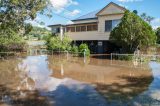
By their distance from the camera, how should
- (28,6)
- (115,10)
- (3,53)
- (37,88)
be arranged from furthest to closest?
(3,53) < (115,10) < (28,6) < (37,88)

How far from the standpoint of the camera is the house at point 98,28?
30516 millimetres

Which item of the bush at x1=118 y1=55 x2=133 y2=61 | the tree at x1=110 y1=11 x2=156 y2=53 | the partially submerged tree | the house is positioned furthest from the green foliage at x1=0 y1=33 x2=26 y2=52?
the tree at x1=110 y1=11 x2=156 y2=53

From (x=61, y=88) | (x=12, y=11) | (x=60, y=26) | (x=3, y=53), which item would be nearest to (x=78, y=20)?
(x=60, y=26)

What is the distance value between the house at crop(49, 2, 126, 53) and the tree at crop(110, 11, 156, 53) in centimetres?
452

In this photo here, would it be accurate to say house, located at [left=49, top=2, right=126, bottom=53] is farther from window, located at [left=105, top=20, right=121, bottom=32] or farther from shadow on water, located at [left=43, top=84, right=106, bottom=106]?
shadow on water, located at [left=43, top=84, right=106, bottom=106]

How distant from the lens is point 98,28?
1271 inches

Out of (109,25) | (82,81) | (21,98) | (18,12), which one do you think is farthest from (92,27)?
(21,98)

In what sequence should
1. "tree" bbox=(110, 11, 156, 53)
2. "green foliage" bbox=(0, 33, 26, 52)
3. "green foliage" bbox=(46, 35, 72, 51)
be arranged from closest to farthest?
"tree" bbox=(110, 11, 156, 53) → "green foliage" bbox=(46, 35, 72, 51) → "green foliage" bbox=(0, 33, 26, 52)

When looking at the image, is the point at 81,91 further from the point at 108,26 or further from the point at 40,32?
the point at 40,32

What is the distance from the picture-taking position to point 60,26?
130 ft

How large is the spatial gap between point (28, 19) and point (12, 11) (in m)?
1.95

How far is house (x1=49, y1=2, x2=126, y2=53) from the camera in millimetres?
30516

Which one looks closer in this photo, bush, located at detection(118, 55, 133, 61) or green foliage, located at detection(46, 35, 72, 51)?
bush, located at detection(118, 55, 133, 61)

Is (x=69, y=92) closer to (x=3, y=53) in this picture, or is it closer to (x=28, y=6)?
(x=28, y=6)
